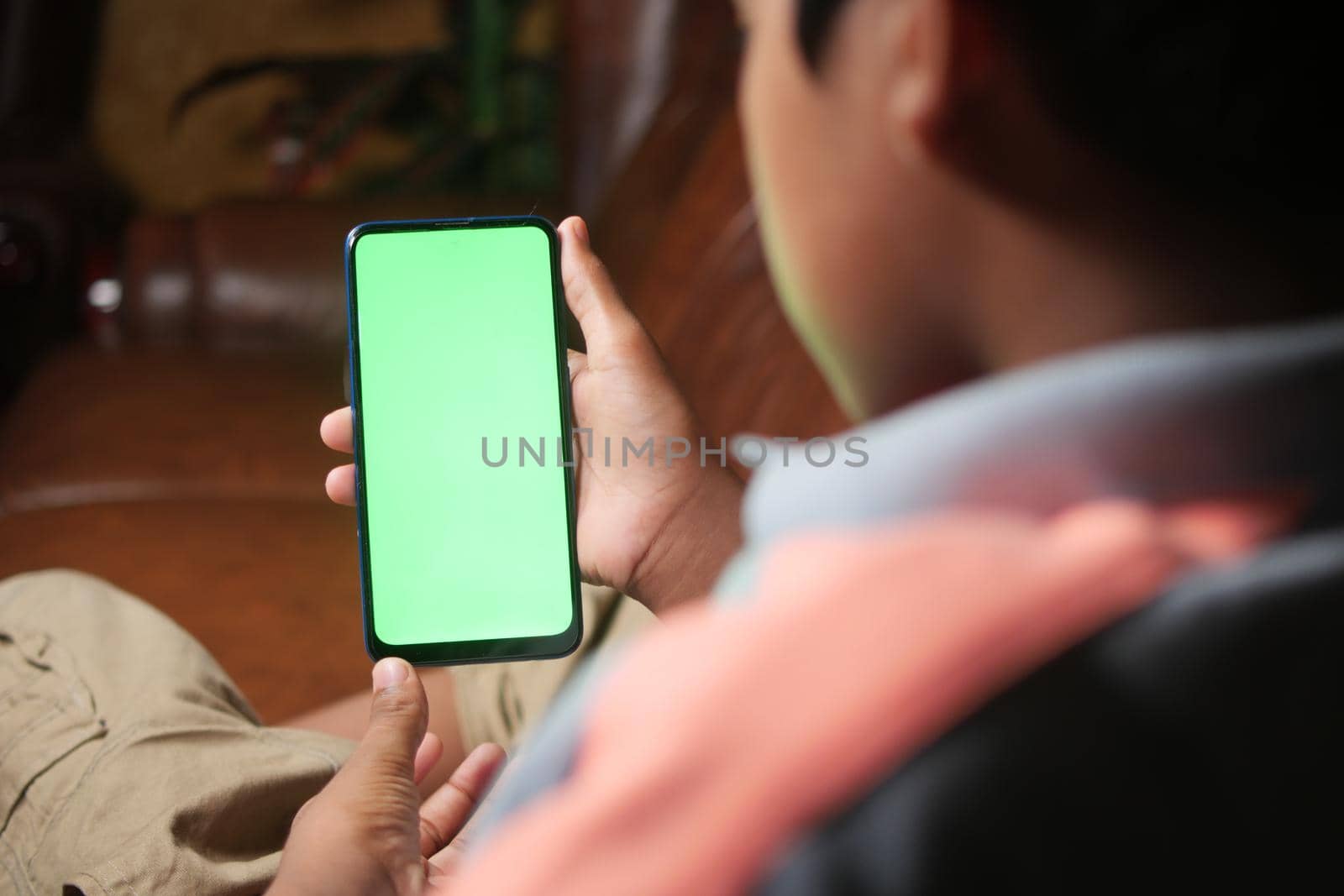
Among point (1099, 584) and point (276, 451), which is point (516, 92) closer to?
point (276, 451)

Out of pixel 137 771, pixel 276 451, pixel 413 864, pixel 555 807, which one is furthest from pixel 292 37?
pixel 555 807

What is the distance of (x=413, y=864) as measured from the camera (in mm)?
289

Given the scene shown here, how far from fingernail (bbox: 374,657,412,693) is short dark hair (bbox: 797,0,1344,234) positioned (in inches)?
9.7

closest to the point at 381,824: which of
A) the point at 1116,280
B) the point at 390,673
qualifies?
the point at 390,673

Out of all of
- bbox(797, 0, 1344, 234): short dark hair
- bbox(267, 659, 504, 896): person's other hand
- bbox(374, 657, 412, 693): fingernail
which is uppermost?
bbox(797, 0, 1344, 234): short dark hair

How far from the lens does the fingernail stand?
331 mm

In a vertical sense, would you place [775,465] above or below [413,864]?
above

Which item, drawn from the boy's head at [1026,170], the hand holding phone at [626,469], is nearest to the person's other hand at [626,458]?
the hand holding phone at [626,469]

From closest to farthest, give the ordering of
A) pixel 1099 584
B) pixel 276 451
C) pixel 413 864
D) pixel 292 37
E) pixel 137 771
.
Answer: pixel 1099 584, pixel 413 864, pixel 137 771, pixel 276 451, pixel 292 37

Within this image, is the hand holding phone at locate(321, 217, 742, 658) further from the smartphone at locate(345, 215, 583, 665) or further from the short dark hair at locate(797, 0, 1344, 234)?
the short dark hair at locate(797, 0, 1344, 234)

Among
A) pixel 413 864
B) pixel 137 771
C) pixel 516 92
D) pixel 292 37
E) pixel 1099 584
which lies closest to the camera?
pixel 1099 584

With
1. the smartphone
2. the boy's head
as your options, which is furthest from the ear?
the smartphone

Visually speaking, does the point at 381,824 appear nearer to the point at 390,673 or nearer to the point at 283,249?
the point at 390,673

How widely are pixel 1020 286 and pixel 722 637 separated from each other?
0.06 meters
